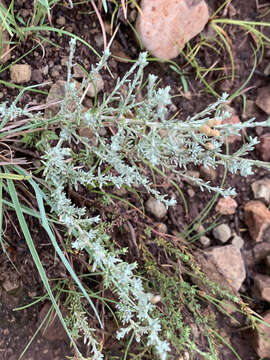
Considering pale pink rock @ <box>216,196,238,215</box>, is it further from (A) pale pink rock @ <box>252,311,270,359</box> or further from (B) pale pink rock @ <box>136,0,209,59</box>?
(B) pale pink rock @ <box>136,0,209,59</box>

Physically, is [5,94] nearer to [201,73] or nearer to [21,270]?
[21,270]

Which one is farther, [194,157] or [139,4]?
[139,4]

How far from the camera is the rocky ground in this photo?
1.48m

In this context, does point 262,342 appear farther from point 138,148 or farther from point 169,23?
point 169,23

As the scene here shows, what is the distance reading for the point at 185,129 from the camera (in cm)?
87

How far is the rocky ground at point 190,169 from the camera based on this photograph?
148cm

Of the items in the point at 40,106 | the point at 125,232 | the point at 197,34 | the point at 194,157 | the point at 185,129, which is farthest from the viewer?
the point at 197,34

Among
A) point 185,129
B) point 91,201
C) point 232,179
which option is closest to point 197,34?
point 232,179

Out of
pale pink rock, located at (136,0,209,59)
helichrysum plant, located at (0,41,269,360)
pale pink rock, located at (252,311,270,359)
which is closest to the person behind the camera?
helichrysum plant, located at (0,41,269,360)

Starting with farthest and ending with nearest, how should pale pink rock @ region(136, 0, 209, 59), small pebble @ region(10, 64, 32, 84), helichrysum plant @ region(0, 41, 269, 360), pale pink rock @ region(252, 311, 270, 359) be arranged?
pale pink rock @ region(252, 311, 270, 359), pale pink rock @ region(136, 0, 209, 59), small pebble @ region(10, 64, 32, 84), helichrysum plant @ region(0, 41, 269, 360)

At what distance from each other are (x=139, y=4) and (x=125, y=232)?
988mm

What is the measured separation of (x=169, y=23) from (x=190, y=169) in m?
0.66

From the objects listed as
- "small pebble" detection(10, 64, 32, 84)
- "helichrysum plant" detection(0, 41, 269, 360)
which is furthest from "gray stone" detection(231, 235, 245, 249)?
"small pebble" detection(10, 64, 32, 84)

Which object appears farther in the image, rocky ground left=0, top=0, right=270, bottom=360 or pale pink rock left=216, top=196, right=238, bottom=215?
pale pink rock left=216, top=196, right=238, bottom=215
